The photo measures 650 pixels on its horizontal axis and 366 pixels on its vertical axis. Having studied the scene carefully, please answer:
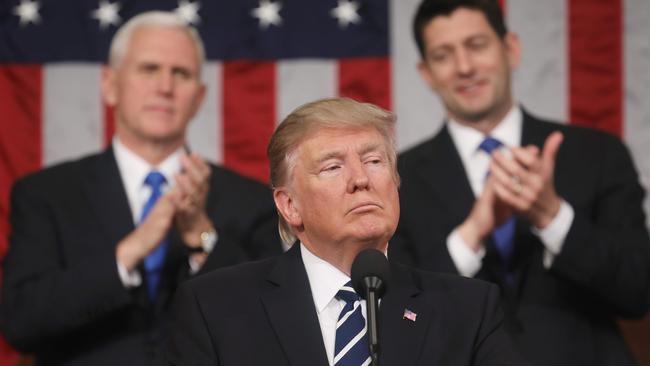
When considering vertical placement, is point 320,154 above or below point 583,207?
above

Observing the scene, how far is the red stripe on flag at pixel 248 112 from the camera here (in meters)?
4.75

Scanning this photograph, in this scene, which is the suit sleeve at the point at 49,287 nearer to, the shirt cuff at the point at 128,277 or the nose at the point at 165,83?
the shirt cuff at the point at 128,277

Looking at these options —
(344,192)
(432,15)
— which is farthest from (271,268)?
(432,15)

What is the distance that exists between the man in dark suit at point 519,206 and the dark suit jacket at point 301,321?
87 centimetres

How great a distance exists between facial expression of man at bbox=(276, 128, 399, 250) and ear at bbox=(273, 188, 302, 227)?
2 centimetres

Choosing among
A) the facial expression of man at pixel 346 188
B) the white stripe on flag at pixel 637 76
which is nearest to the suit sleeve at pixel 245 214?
the facial expression of man at pixel 346 188

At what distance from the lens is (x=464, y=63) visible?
3939mm

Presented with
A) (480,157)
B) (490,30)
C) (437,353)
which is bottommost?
(437,353)

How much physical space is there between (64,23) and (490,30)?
5.55ft

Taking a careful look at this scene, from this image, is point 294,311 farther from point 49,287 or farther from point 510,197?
point 49,287

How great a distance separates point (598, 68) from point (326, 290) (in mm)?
2333

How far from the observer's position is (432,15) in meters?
4.07

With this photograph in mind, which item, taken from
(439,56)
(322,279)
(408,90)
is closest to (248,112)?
(408,90)

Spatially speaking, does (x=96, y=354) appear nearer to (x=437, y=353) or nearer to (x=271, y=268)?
(x=271, y=268)
